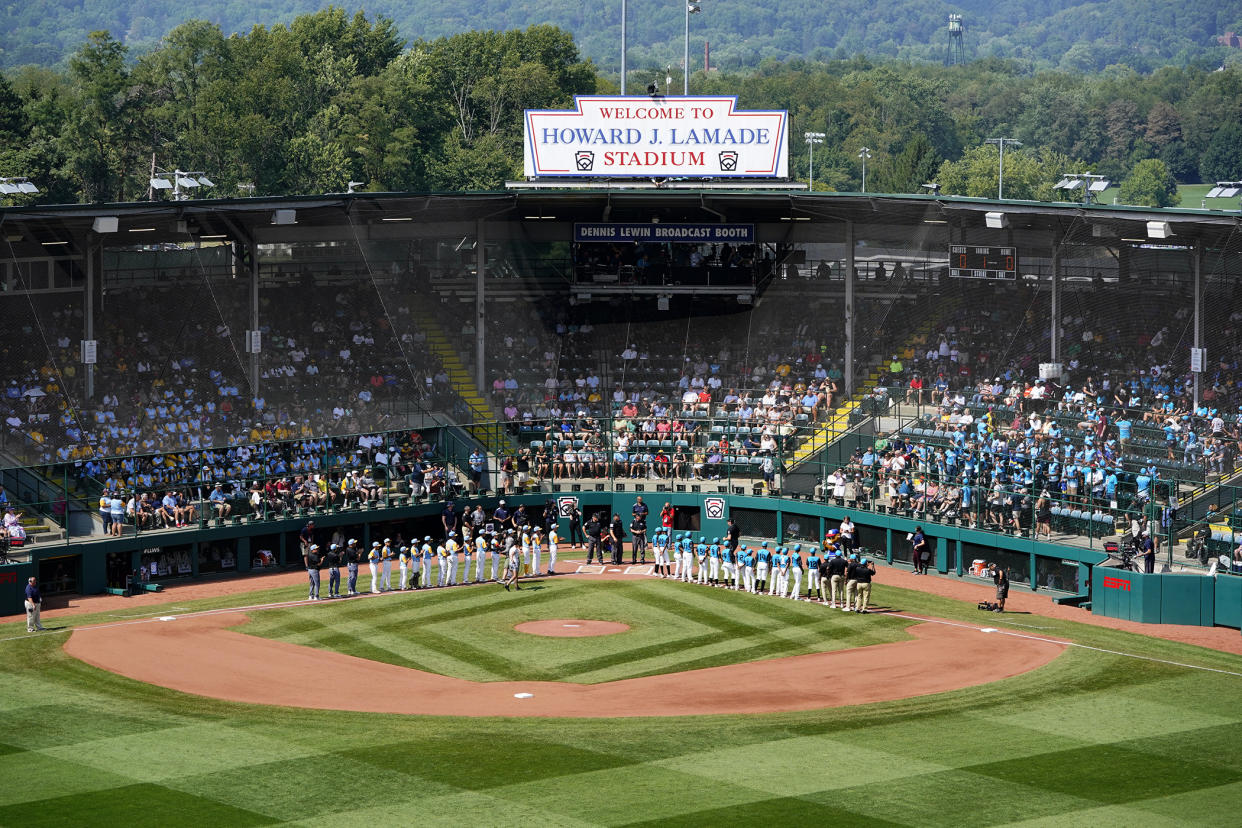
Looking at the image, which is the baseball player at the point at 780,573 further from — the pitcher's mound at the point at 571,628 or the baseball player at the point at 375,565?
the baseball player at the point at 375,565

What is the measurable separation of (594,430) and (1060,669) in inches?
790

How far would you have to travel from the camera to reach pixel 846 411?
47906 millimetres

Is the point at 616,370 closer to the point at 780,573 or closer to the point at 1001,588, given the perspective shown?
the point at 780,573

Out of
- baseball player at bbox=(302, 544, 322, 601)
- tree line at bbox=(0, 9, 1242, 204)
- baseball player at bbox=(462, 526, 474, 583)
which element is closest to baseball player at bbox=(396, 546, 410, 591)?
baseball player at bbox=(462, 526, 474, 583)

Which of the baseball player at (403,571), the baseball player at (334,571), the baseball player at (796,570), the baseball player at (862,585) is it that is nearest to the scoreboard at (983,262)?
the baseball player at (796,570)

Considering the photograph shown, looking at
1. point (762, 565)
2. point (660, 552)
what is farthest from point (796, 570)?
point (660, 552)

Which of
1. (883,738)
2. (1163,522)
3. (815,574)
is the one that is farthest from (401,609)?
(1163,522)

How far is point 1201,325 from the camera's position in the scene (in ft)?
144

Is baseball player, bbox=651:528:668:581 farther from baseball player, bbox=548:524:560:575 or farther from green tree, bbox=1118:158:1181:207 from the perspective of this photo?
green tree, bbox=1118:158:1181:207

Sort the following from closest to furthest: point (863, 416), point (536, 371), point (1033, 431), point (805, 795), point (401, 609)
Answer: point (805, 795) < point (401, 609) < point (1033, 431) < point (863, 416) < point (536, 371)

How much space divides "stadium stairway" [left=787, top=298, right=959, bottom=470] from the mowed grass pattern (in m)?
8.19

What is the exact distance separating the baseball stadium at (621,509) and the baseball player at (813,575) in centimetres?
11

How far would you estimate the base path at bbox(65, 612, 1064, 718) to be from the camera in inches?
1137

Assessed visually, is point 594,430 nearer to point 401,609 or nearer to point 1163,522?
point 401,609
